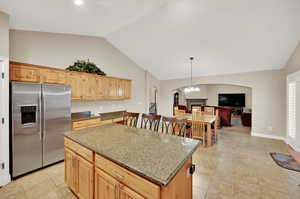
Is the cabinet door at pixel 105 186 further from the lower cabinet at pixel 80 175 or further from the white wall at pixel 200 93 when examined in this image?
the white wall at pixel 200 93

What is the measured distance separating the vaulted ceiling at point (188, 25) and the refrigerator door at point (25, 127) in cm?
138

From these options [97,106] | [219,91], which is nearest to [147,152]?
[97,106]

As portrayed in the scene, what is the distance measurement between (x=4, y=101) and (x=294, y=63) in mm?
6908

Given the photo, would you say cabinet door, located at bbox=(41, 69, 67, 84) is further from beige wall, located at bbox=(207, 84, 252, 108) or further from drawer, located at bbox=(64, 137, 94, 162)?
beige wall, located at bbox=(207, 84, 252, 108)

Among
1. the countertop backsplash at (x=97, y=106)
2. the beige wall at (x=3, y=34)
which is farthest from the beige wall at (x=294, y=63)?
the beige wall at (x=3, y=34)

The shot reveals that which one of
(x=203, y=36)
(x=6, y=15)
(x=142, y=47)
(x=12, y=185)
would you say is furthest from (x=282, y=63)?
(x=12, y=185)

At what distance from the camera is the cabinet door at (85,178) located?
→ 4.68 feet

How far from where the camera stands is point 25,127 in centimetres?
234

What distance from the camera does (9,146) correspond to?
221cm

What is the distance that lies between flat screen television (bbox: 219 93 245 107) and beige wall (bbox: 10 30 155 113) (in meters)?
6.32

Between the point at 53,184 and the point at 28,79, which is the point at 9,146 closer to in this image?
the point at 53,184

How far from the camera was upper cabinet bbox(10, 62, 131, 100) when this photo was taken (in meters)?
2.51

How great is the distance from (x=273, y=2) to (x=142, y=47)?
339cm

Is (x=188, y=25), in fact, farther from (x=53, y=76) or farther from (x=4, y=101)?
(x=4, y=101)
